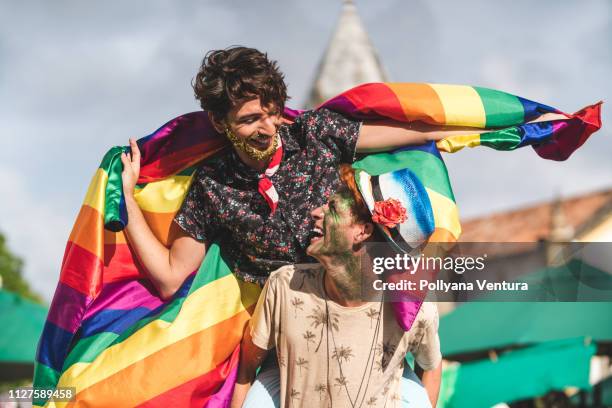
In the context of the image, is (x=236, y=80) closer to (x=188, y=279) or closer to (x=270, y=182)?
(x=270, y=182)

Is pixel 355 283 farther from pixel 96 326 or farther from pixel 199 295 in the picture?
pixel 96 326

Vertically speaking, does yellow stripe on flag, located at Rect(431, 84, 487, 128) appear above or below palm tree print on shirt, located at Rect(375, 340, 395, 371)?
above

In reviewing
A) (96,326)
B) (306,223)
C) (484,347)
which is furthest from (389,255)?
(484,347)

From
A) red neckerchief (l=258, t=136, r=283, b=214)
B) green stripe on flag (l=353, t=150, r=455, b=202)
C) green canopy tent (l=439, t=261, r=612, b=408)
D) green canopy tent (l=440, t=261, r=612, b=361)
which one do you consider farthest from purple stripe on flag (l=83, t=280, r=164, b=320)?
green canopy tent (l=440, t=261, r=612, b=361)

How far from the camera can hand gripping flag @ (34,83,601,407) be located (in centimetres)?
330

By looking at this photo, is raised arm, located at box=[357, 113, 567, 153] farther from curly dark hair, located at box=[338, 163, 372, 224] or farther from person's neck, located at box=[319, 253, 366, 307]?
person's neck, located at box=[319, 253, 366, 307]

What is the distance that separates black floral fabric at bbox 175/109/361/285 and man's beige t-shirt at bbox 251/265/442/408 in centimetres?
20

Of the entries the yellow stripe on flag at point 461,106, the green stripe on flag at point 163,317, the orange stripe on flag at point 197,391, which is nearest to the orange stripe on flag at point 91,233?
the green stripe on flag at point 163,317

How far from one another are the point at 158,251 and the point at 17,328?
6606 mm

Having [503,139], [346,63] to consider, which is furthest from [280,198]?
[346,63]

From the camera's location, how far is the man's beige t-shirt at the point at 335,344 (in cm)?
299

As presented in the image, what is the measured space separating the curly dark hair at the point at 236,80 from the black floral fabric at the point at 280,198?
0.20m

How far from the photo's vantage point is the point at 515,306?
30.3 feet

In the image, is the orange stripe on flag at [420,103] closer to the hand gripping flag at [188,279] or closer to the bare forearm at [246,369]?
the hand gripping flag at [188,279]
